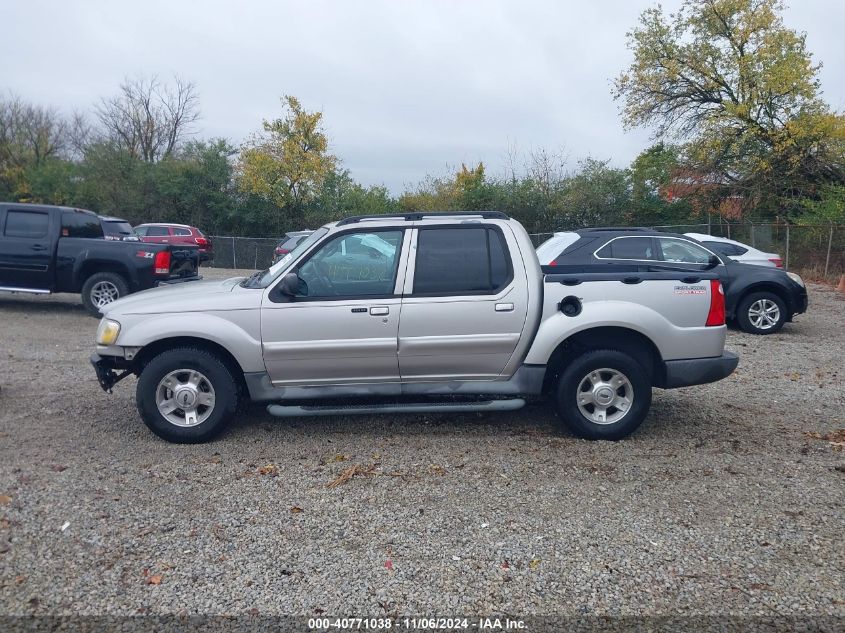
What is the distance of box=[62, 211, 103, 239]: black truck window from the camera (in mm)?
12355

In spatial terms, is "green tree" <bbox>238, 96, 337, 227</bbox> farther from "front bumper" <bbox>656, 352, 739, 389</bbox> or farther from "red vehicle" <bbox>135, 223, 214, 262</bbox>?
"front bumper" <bbox>656, 352, 739, 389</bbox>

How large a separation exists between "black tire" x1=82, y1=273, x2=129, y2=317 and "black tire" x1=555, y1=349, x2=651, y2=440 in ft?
29.4

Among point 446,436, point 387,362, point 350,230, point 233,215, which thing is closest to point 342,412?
point 387,362

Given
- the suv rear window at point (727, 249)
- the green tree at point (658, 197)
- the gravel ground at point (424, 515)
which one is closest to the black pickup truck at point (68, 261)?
the gravel ground at point (424, 515)

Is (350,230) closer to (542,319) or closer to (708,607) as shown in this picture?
(542,319)

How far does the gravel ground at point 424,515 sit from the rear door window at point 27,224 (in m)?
6.26

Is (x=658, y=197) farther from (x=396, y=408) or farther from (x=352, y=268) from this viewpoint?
(x=396, y=408)

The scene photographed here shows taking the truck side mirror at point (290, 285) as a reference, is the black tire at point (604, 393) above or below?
below

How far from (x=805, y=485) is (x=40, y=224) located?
39.5 ft

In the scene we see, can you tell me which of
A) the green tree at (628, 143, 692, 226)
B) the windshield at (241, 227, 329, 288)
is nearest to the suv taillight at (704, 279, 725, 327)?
the windshield at (241, 227, 329, 288)

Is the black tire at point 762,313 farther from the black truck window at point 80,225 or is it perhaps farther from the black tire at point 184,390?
the black truck window at point 80,225

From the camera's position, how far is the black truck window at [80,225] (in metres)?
12.4

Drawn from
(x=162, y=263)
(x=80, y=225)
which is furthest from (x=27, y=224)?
(x=162, y=263)

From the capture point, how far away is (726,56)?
26.3 meters
